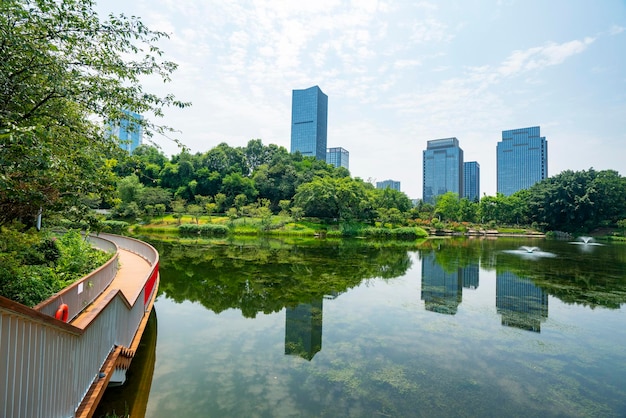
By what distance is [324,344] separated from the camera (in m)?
7.15

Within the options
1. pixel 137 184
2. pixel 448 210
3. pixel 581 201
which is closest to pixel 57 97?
pixel 137 184

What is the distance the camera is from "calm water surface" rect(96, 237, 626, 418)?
4.92m

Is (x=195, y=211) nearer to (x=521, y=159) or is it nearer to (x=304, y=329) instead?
(x=304, y=329)

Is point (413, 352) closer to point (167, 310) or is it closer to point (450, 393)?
point (450, 393)

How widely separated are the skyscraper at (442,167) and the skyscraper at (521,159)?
52.9 ft

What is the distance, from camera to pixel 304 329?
314 inches

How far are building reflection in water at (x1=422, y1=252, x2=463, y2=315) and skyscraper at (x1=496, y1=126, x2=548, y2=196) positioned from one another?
13672cm

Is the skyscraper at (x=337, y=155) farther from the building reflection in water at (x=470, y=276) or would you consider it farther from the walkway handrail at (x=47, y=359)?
the walkway handrail at (x=47, y=359)

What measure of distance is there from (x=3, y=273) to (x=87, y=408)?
12.6 ft

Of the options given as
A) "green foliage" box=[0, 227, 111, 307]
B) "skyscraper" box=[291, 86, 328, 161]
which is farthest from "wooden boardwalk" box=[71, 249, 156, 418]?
"skyscraper" box=[291, 86, 328, 161]

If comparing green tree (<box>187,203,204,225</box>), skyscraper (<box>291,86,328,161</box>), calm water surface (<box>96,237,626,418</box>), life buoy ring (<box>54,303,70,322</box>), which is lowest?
calm water surface (<box>96,237,626,418</box>)

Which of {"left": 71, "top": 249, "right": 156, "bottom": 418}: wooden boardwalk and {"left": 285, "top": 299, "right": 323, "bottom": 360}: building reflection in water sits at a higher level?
{"left": 71, "top": 249, "right": 156, "bottom": 418}: wooden boardwalk

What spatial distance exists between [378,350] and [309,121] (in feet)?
439

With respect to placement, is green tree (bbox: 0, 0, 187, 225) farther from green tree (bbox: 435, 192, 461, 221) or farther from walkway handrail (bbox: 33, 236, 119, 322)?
green tree (bbox: 435, 192, 461, 221)
